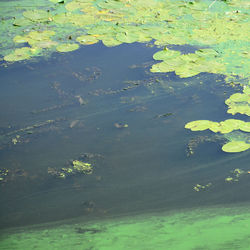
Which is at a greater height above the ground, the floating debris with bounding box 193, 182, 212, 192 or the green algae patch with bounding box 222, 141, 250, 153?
the green algae patch with bounding box 222, 141, 250, 153

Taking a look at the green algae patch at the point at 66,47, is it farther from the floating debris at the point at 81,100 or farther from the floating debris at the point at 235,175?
the floating debris at the point at 235,175

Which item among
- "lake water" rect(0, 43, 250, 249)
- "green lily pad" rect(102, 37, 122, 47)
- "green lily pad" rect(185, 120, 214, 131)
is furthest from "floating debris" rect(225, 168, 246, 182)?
"green lily pad" rect(102, 37, 122, 47)

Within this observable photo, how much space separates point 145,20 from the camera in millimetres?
2848

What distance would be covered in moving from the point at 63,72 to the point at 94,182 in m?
0.92

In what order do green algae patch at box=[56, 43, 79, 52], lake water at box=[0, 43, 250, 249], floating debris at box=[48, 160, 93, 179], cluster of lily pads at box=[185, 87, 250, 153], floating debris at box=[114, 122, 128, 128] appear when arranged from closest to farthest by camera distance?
lake water at box=[0, 43, 250, 249] < floating debris at box=[48, 160, 93, 179] < cluster of lily pads at box=[185, 87, 250, 153] < floating debris at box=[114, 122, 128, 128] < green algae patch at box=[56, 43, 79, 52]

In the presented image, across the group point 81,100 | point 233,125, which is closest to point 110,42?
point 81,100

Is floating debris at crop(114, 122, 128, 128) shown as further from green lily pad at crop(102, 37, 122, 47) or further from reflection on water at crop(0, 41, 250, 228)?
green lily pad at crop(102, 37, 122, 47)

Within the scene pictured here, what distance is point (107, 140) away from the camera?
1836mm

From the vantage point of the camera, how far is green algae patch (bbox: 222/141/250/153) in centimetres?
175

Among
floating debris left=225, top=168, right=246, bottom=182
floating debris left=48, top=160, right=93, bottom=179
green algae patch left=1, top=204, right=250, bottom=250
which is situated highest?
floating debris left=48, top=160, right=93, bottom=179

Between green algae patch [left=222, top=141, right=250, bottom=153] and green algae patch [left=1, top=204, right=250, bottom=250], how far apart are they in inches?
12.3

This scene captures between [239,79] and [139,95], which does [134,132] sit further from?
[239,79]

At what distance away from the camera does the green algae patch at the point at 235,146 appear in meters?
1.75

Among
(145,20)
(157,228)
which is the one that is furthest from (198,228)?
A: (145,20)
